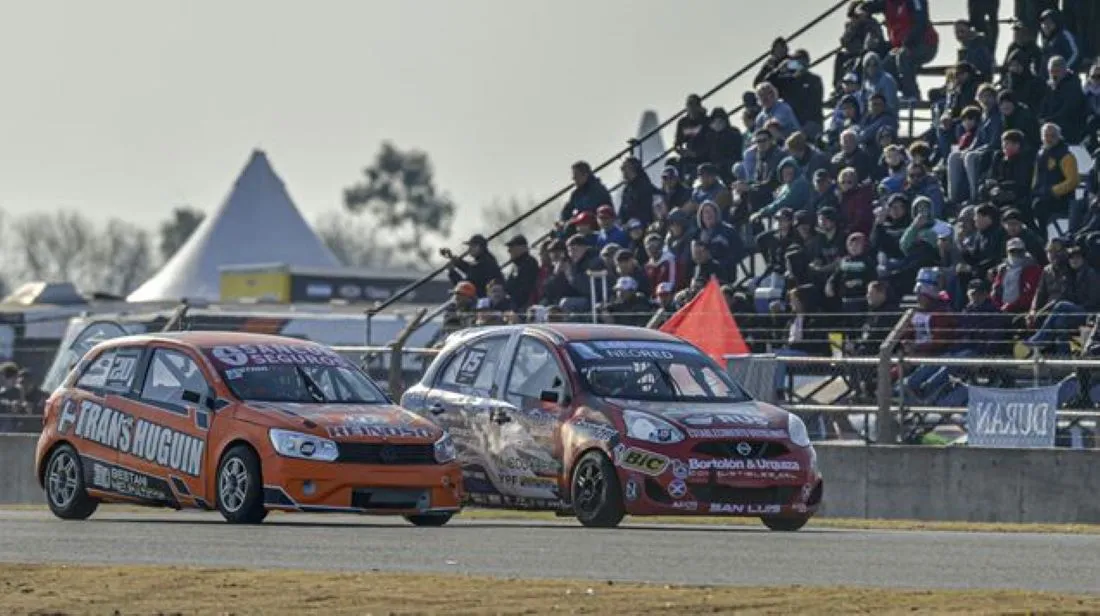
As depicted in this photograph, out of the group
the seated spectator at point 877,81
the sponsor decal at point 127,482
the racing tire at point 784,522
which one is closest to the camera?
the racing tire at point 784,522

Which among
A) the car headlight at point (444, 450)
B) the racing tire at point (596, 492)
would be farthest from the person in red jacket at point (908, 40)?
the car headlight at point (444, 450)

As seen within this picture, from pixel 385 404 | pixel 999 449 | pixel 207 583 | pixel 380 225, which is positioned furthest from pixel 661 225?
pixel 380 225

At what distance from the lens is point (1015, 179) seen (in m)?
25.5

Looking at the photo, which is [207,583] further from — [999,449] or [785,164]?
[785,164]

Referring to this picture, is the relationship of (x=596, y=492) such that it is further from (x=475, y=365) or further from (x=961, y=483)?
(x=961, y=483)

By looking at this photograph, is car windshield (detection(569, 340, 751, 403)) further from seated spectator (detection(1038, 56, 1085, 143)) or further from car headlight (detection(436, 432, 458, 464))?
seated spectator (detection(1038, 56, 1085, 143))

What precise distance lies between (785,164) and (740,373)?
13.4 ft

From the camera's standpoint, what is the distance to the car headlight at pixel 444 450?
1889cm

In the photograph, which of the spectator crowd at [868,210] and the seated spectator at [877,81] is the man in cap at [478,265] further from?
the seated spectator at [877,81]

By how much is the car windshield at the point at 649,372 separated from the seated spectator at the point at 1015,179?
624 centimetres

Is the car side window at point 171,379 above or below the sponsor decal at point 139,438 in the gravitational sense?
above

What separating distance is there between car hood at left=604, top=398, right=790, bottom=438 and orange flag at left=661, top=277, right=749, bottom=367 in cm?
540

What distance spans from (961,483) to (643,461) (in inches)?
188

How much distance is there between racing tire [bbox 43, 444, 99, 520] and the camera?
65.3ft
